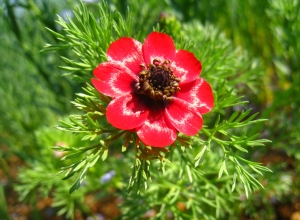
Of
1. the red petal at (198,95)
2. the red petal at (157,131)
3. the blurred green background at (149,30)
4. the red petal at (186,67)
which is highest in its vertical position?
the red petal at (186,67)

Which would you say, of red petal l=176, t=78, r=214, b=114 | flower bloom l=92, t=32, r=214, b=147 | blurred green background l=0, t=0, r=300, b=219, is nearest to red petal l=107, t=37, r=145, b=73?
flower bloom l=92, t=32, r=214, b=147

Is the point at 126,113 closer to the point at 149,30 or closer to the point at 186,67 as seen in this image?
the point at 186,67

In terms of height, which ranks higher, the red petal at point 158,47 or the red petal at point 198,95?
the red petal at point 158,47

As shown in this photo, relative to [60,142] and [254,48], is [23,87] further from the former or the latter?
[254,48]

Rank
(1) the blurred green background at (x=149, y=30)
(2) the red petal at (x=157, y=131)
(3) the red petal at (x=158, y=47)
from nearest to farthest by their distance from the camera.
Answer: (2) the red petal at (x=157, y=131), (3) the red petal at (x=158, y=47), (1) the blurred green background at (x=149, y=30)

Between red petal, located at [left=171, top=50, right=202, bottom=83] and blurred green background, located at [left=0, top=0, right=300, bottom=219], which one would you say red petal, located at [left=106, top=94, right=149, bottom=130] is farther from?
blurred green background, located at [left=0, top=0, right=300, bottom=219]

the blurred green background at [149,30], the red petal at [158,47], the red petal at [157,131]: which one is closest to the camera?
the red petal at [157,131]

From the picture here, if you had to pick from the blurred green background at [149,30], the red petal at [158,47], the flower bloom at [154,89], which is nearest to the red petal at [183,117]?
the flower bloom at [154,89]

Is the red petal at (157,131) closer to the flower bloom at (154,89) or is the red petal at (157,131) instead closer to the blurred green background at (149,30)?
the flower bloom at (154,89)
